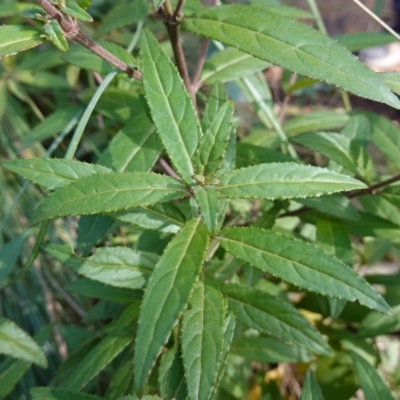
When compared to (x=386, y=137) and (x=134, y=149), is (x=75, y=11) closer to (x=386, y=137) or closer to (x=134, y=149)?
(x=134, y=149)

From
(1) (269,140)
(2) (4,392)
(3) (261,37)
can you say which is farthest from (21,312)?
(3) (261,37)

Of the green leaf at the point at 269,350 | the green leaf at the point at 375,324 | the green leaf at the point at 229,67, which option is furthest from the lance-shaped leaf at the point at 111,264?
the green leaf at the point at 375,324

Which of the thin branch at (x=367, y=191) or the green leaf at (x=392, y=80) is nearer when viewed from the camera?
the green leaf at (x=392, y=80)

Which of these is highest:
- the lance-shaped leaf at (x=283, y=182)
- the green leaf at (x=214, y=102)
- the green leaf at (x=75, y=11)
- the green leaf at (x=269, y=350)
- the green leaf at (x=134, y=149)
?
the green leaf at (x=75, y=11)

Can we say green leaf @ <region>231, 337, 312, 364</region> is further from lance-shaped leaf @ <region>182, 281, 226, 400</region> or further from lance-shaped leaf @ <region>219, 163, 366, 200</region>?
lance-shaped leaf @ <region>219, 163, 366, 200</region>

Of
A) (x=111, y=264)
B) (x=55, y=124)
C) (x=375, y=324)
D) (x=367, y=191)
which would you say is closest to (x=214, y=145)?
(x=111, y=264)

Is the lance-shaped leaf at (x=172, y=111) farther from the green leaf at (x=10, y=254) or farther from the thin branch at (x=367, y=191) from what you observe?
the green leaf at (x=10, y=254)

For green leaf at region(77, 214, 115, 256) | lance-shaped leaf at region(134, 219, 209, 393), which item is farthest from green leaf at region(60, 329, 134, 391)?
lance-shaped leaf at region(134, 219, 209, 393)
